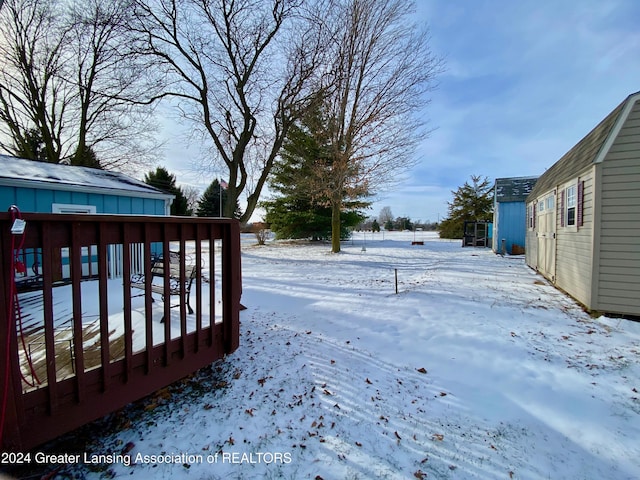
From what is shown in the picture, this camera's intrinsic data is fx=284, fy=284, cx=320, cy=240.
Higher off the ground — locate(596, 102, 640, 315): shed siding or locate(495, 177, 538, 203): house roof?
locate(495, 177, 538, 203): house roof

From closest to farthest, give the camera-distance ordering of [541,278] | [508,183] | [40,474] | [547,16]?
[40,474]
[547,16]
[541,278]
[508,183]

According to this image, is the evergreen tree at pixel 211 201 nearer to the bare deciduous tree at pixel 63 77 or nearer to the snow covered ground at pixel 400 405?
the bare deciduous tree at pixel 63 77

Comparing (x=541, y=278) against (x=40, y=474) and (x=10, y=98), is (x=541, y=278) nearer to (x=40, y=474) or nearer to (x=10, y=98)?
(x=40, y=474)

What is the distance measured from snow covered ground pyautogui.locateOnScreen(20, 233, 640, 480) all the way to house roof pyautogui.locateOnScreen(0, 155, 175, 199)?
6.42 meters

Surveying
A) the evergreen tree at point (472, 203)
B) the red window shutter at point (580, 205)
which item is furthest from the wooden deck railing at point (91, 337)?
the evergreen tree at point (472, 203)


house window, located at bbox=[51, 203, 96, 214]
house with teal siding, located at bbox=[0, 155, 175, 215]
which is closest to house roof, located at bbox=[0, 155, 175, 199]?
house with teal siding, located at bbox=[0, 155, 175, 215]

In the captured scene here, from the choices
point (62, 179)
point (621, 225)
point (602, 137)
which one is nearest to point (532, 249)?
point (621, 225)

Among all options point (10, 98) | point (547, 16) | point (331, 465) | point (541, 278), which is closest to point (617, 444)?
point (331, 465)

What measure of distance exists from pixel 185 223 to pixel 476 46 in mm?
9819

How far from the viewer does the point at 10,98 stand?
13227mm

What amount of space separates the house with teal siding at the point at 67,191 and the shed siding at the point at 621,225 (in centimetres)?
1050

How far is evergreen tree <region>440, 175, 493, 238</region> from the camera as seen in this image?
26281 millimetres

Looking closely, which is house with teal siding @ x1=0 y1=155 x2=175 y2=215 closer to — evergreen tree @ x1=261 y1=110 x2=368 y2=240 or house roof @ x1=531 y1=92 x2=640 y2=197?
evergreen tree @ x1=261 y1=110 x2=368 y2=240

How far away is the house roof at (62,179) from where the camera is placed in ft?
21.9
